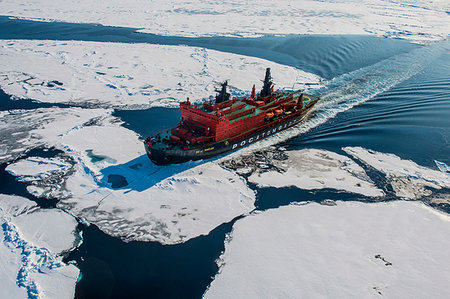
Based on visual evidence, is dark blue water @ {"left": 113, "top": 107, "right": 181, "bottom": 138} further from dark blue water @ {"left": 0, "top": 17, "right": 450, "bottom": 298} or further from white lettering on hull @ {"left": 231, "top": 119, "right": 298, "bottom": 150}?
white lettering on hull @ {"left": 231, "top": 119, "right": 298, "bottom": 150}

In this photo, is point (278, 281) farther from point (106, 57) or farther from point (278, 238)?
point (106, 57)

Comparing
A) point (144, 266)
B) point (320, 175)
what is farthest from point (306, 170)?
point (144, 266)

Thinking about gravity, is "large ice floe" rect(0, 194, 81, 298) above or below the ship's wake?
below

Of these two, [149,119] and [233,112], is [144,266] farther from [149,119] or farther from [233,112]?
[149,119]

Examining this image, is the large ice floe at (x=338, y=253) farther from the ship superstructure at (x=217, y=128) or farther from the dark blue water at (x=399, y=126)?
the dark blue water at (x=399, y=126)

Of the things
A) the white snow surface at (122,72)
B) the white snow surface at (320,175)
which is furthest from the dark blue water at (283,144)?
the white snow surface at (122,72)

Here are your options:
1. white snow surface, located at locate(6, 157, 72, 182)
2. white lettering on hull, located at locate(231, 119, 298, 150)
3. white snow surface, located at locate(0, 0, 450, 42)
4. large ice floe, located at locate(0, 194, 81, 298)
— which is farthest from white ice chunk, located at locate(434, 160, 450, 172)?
white snow surface, located at locate(0, 0, 450, 42)

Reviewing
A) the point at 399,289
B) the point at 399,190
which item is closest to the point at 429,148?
the point at 399,190
